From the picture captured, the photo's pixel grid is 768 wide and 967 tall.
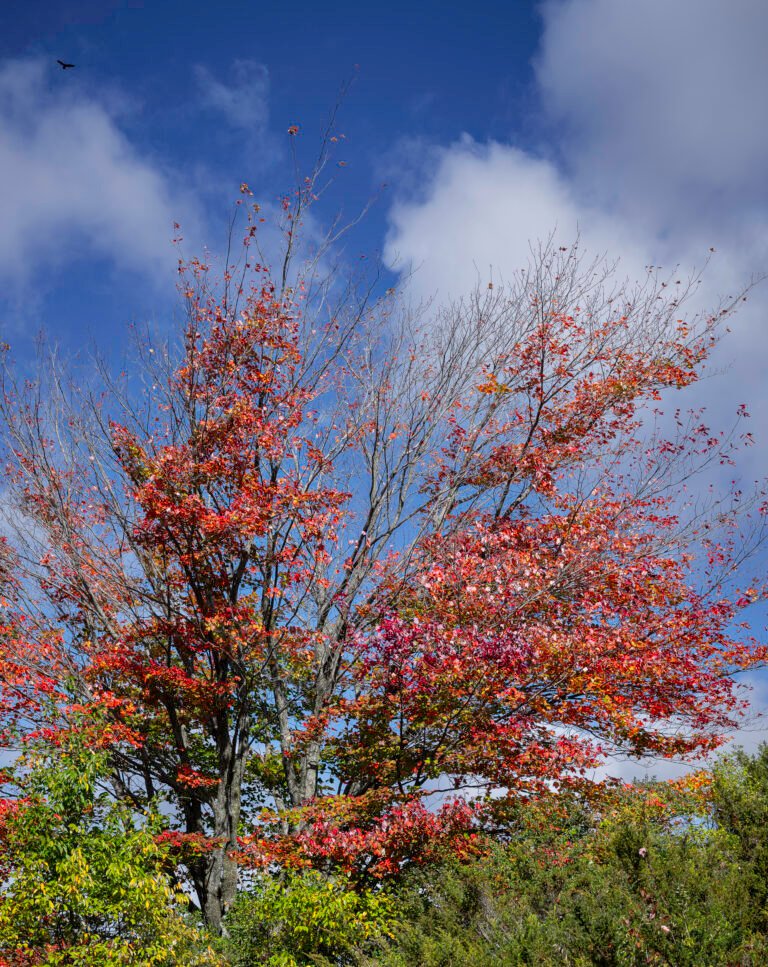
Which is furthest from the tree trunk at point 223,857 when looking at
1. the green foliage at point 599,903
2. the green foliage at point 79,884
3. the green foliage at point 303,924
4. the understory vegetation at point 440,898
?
the green foliage at point 599,903

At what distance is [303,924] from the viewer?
374 inches

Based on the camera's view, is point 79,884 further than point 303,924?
No

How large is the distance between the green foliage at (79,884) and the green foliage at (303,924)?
0.54 metres

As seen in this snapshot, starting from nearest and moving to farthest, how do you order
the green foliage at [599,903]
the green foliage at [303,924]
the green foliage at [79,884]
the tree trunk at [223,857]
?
the green foliage at [599,903] < the green foliage at [79,884] < the green foliage at [303,924] < the tree trunk at [223,857]

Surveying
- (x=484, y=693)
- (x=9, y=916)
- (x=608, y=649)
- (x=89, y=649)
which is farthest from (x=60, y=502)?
(x=608, y=649)

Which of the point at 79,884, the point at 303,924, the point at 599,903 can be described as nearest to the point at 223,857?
the point at 303,924

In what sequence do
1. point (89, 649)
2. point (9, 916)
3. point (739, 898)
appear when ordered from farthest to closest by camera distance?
1. point (89, 649)
2. point (9, 916)
3. point (739, 898)

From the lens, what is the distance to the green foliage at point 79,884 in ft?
29.2

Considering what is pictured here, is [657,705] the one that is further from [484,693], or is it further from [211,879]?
[211,879]

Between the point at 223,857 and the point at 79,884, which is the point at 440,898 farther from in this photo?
the point at 223,857

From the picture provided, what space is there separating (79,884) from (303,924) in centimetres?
281

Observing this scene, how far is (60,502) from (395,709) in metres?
7.00

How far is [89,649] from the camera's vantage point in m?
13.4

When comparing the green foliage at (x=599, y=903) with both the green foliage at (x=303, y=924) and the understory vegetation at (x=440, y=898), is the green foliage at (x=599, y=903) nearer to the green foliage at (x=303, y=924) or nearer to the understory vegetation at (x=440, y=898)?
the understory vegetation at (x=440, y=898)
